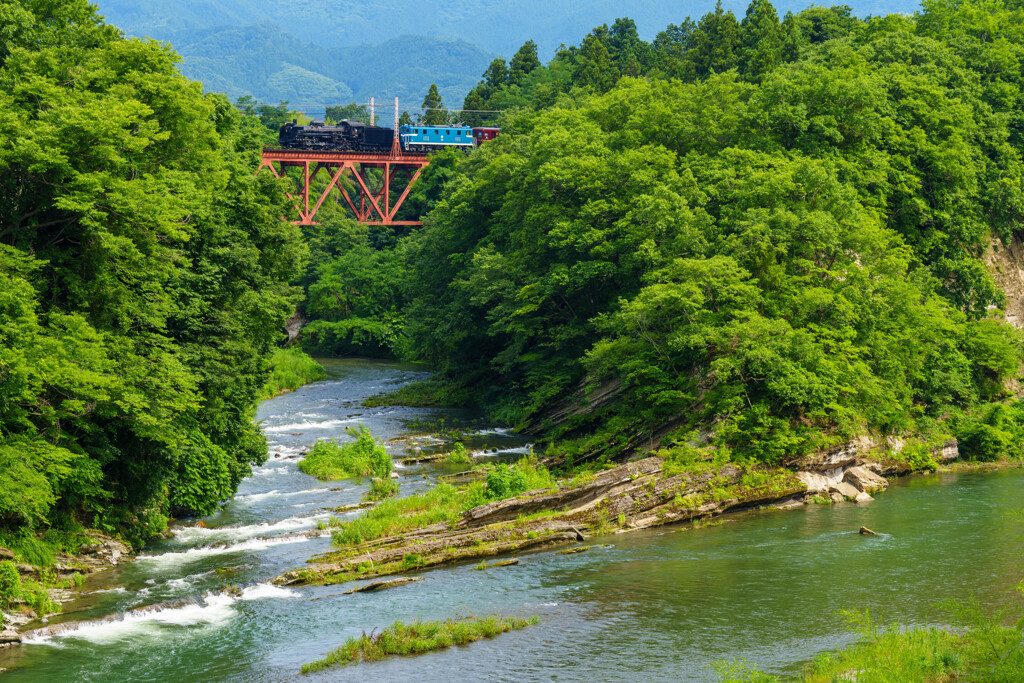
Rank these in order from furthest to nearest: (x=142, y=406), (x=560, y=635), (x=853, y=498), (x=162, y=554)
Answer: (x=853, y=498), (x=162, y=554), (x=142, y=406), (x=560, y=635)

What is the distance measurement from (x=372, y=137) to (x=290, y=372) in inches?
1646

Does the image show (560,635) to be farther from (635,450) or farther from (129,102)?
(129,102)

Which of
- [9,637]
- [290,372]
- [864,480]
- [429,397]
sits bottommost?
[9,637]

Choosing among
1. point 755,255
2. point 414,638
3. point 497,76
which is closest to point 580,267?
point 755,255

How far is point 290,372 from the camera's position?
69438mm

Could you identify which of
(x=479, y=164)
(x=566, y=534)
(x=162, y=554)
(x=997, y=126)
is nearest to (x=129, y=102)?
(x=162, y=554)

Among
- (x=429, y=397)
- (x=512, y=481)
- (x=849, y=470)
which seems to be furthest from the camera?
(x=429, y=397)

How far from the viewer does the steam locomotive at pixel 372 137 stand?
10112 cm

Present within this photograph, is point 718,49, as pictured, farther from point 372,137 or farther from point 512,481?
point 512,481

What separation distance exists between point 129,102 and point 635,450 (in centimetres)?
2215

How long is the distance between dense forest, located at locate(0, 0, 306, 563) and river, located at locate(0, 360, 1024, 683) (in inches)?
103

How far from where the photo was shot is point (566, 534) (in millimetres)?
32344

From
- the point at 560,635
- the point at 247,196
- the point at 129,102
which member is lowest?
the point at 560,635

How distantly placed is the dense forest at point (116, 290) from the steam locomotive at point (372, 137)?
63813 mm
